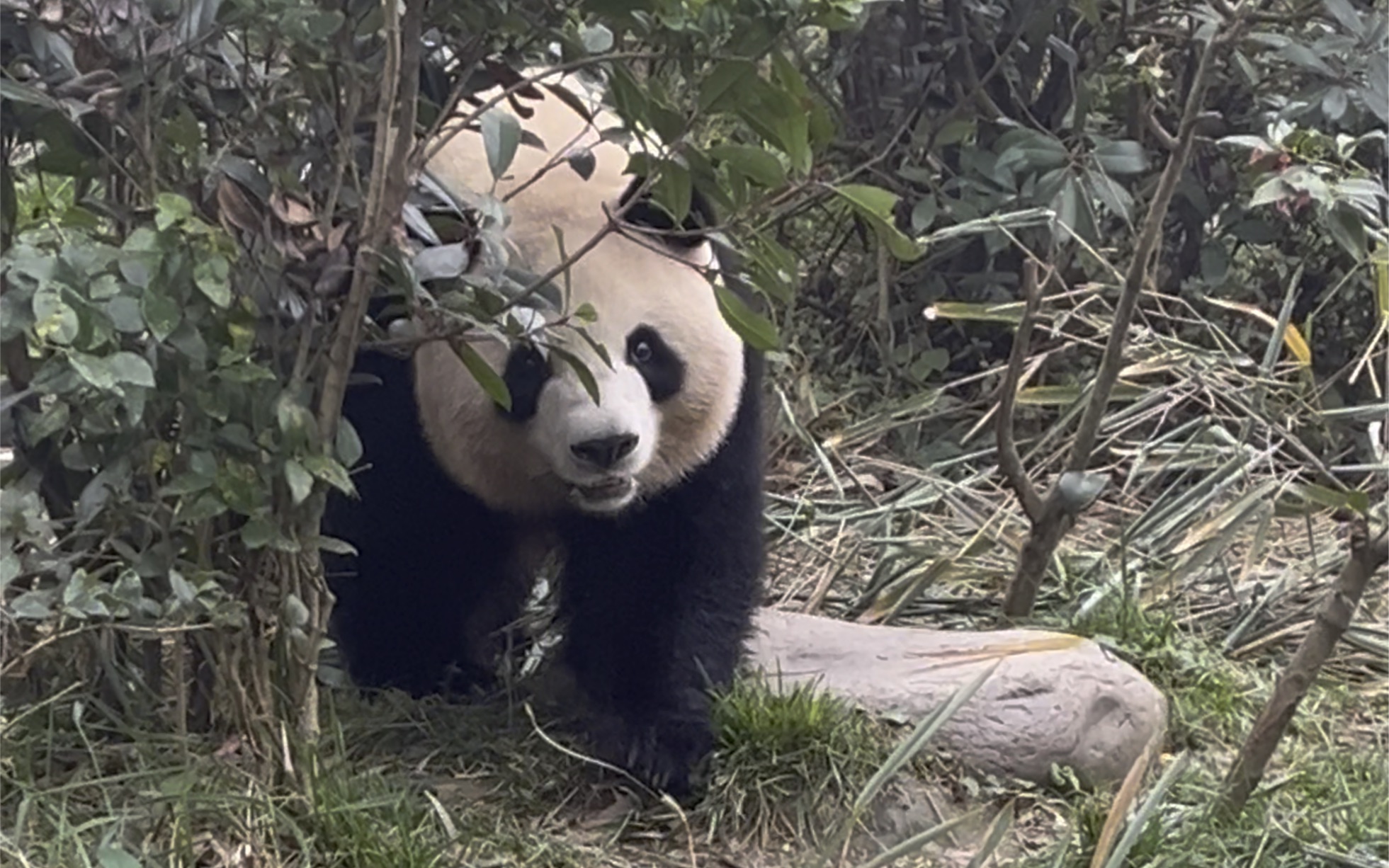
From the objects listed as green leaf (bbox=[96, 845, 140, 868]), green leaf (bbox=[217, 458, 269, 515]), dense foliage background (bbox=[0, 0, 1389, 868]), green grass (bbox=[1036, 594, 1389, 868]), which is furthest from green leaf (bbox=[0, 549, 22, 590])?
green grass (bbox=[1036, 594, 1389, 868])

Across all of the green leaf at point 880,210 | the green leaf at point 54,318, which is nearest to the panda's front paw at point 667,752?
the green leaf at point 880,210

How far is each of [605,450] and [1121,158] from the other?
1.65m

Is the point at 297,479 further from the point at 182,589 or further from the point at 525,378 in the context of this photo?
the point at 525,378

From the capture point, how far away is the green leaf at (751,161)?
7.11ft

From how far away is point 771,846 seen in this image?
2.64 metres

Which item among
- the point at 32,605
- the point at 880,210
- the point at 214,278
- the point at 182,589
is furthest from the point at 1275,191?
the point at 32,605

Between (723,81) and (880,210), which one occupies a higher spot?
(723,81)

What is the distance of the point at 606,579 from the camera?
117 inches

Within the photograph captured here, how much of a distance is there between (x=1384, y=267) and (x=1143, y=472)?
5.36ft

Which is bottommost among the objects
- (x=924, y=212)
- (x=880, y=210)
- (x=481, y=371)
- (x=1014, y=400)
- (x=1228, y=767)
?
(x=1228, y=767)

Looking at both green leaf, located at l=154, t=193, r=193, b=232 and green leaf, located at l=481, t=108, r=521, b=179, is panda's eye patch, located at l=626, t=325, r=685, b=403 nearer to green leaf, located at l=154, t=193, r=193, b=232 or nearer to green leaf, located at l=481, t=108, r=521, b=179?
green leaf, located at l=481, t=108, r=521, b=179

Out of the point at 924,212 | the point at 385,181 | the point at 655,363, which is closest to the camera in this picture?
the point at 385,181

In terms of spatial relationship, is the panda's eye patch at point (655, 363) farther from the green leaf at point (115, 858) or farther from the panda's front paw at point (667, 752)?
the green leaf at point (115, 858)

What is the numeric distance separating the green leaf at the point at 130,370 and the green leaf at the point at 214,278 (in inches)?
4.7
